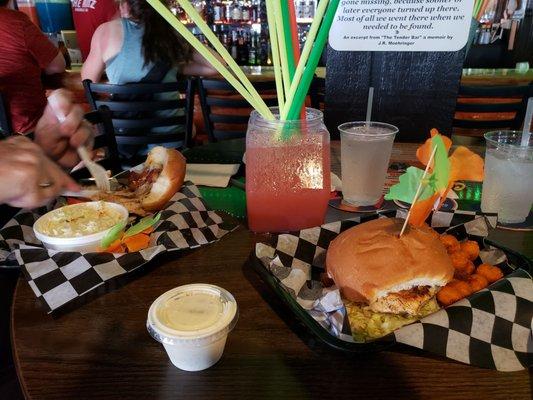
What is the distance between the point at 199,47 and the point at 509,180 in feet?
3.15

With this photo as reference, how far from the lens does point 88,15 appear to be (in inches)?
269

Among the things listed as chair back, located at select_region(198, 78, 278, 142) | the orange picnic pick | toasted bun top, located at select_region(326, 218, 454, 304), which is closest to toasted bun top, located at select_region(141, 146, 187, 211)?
toasted bun top, located at select_region(326, 218, 454, 304)

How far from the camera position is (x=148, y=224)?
116 centimetres

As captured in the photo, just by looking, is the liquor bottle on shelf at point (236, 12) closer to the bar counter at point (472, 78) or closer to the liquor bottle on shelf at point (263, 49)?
the liquor bottle on shelf at point (263, 49)

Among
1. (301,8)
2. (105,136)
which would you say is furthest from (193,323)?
(301,8)

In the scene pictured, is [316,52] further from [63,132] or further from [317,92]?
[317,92]

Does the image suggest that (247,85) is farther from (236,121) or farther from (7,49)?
(7,49)

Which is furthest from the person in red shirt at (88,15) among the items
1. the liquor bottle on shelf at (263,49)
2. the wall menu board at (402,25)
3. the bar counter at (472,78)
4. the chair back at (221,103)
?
the wall menu board at (402,25)

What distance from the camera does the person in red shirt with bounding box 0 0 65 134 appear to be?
325 centimetres

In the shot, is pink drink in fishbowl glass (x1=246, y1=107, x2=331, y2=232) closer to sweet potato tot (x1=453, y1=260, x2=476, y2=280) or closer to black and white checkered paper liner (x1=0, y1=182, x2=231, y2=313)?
black and white checkered paper liner (x1=0, y1=182, x2=231, y2=313)

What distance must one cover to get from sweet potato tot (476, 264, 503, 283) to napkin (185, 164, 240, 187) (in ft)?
3.04

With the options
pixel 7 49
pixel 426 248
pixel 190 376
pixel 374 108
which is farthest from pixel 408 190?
pixel 7 49

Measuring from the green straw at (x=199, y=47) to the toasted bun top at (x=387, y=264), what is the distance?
422 millimetres

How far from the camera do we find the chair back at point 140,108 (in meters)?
2.65
